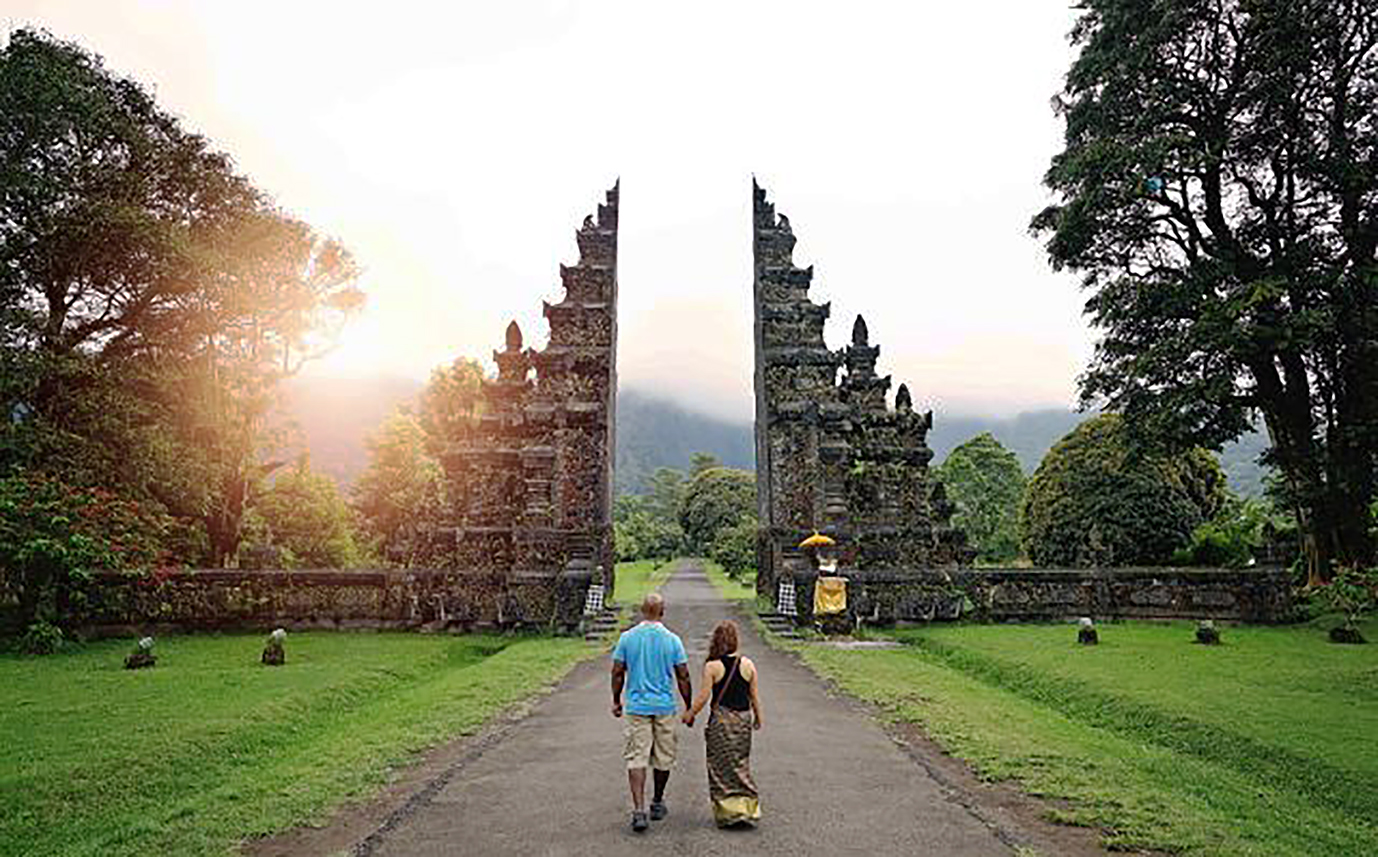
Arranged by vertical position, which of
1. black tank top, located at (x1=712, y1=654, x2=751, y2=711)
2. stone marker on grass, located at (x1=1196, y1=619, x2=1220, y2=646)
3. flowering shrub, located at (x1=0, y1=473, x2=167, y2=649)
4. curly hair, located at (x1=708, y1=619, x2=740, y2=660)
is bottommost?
stone marker on grass, located at (x1=1196, y1=619, x2=1220, y2=646)

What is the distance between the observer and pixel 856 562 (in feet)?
82.6

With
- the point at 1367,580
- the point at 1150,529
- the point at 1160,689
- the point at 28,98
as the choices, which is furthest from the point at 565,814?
the point at 1150,529

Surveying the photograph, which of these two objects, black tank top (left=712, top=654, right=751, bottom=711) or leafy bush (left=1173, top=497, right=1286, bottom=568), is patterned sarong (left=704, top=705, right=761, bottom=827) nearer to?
black tank top (left=712, top=654, right=751, bottom=711)

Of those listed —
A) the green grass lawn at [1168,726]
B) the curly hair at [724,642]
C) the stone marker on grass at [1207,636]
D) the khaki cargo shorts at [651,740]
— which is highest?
the curly hair at [724,642]

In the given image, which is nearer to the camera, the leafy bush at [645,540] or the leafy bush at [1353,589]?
the leafy bush at [1353,589]

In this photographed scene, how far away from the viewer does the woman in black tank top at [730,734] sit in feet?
22.7

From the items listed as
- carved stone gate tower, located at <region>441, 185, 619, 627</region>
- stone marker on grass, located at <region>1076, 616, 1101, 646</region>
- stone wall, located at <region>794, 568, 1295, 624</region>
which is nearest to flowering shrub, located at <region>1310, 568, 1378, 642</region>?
stone marker on grass, located at <region>1076, 616, 1101, 646</region>

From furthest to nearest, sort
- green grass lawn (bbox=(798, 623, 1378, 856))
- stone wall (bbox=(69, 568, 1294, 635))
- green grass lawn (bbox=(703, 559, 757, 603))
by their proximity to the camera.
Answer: green grass lawn (bbox=(703, 559, 757, 603)), stone wall (bbox=(69, 568, 1294, 635)), green grass lawn (bbox=(798, 623, 1378, 856))

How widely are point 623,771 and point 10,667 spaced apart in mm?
14648

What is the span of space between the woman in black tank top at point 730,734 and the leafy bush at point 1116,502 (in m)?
27.3

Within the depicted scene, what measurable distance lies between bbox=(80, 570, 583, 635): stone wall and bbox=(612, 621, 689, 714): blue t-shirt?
15324 mm

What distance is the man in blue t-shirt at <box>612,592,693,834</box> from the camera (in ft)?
23.4

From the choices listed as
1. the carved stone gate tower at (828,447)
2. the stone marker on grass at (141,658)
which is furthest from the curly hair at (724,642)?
the carved stone gate tower at (828,447)

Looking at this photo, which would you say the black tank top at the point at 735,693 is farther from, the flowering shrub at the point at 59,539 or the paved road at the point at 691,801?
the flowering shrub at the point at 59,539
